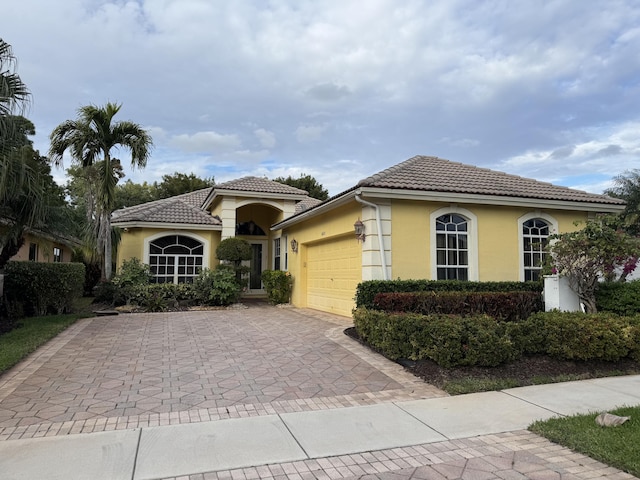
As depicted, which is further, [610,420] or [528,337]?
[528,337]

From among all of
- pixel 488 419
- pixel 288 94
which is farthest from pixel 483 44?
pixel 488 419

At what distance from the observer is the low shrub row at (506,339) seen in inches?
251

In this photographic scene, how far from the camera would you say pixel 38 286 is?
12.4 m

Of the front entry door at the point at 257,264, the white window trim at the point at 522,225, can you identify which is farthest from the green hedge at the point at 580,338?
the front entry door at the point at 257,264

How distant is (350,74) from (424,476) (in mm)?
12607

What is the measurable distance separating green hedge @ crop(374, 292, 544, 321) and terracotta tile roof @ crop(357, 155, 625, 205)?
9.37 ft

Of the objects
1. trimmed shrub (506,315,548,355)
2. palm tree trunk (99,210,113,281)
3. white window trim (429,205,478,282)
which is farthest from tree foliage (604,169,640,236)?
palm tree trunk (99,210,113,281)

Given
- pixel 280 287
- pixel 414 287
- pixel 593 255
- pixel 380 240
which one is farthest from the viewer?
pixel 280 287

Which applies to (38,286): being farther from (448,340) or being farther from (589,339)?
(589,339)

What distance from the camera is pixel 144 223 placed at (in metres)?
17.0

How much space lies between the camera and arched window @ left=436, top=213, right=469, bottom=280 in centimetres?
1129

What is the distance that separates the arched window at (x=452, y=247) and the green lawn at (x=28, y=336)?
9.38m

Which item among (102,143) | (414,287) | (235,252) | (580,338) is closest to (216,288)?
(235,252)

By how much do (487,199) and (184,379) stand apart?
8.83 meters
